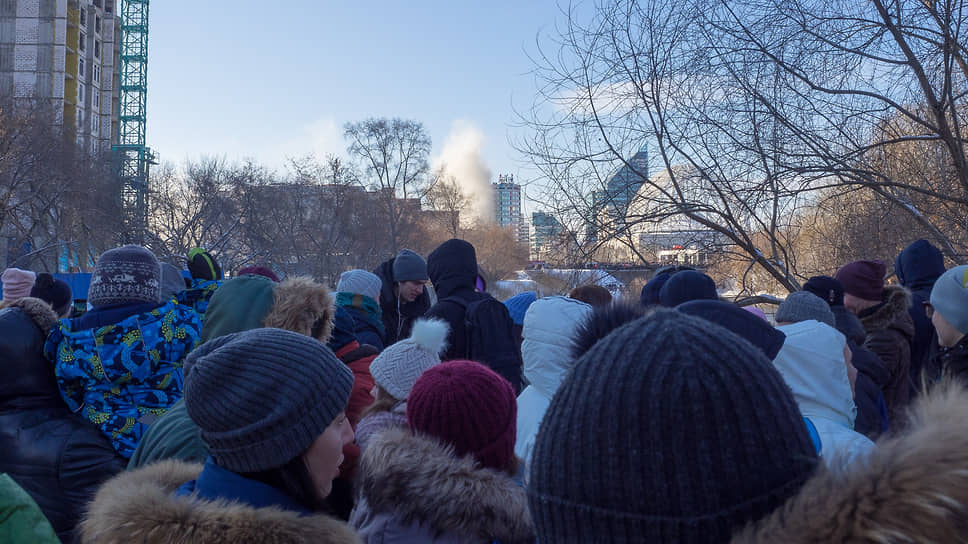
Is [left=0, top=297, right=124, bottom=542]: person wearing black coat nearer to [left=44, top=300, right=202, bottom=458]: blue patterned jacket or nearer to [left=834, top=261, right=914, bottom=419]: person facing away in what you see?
[left=44, top=300, right=202, bottom=458]: blue patterned jacket

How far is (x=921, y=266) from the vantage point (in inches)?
198

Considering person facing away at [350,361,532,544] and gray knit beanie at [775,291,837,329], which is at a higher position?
gray knit beanie at [775,291,837,329]

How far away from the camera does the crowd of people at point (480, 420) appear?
2.85 feet

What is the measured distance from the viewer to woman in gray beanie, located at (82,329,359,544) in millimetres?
1563

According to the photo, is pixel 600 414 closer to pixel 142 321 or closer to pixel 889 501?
pixel 889 501

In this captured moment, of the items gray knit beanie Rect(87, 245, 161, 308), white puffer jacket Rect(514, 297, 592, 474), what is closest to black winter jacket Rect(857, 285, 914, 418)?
white puffer jacket Rect(514, 297, 592, 474)

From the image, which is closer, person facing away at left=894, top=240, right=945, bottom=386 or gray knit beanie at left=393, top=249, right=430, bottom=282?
person facing away at left=894, top=240, right=945, bottom=386

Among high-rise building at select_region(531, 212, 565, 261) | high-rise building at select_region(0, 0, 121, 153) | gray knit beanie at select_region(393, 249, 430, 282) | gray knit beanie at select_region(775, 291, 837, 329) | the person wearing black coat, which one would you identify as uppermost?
high-rise building at select_region(0, 0, 121, 153)

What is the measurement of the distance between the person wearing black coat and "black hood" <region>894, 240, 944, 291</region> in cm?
530

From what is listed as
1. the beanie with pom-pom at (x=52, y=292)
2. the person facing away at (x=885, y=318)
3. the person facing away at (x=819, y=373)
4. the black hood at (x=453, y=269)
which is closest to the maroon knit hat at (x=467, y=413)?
the person facing away at (x=819, y=373)

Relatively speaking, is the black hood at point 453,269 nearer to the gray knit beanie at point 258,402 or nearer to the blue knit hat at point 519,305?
the blue knit hat at point 519,305

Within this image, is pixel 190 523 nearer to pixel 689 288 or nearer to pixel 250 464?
pixel 250 464

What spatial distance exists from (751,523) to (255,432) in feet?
4.16

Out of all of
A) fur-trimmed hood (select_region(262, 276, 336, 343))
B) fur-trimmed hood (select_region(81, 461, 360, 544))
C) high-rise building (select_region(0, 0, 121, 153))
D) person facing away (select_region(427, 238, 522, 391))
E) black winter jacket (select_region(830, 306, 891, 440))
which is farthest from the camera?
high-rise building (select_region(0, 0, 121, 153))
